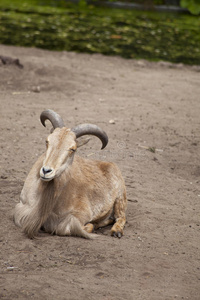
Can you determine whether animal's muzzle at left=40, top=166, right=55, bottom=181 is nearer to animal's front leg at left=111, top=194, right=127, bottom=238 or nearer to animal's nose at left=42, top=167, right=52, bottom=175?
animal's nose at left=42, top=167, right=52, bottom=175

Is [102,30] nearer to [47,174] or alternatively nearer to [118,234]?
[118,234]

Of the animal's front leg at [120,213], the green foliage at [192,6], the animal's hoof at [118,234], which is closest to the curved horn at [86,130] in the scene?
the animal's front leg at [120,213]

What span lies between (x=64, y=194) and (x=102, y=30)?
1426 cm

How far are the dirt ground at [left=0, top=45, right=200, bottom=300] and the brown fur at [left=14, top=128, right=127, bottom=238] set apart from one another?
0.14 metres

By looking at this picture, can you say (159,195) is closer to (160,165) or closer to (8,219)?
(160,165)

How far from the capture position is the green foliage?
2522 centimetres

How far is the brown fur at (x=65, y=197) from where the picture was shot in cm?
536

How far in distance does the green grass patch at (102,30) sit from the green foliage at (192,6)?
38cm

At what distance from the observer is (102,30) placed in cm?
1914

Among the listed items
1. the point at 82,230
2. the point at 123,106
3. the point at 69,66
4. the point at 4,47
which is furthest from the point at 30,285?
the point at 4,47

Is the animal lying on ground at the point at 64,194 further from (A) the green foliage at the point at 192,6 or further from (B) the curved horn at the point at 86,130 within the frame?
(A) the green foliage at the point at 192,6

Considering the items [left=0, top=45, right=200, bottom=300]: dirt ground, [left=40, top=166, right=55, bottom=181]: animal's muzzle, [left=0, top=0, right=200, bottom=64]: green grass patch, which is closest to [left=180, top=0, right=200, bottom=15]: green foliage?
[left=0, top=0, right=200, bottom=64]: green grass patch

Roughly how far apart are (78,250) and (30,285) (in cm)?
93

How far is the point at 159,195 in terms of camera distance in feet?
23.4
